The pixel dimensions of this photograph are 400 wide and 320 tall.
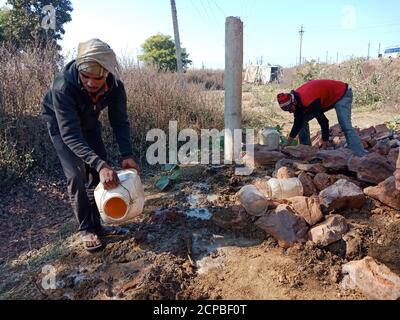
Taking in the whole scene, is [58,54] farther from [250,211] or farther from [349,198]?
[349,198]

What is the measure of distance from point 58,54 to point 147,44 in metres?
19.4

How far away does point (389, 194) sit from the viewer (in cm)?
282

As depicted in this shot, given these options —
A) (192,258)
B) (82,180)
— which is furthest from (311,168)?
(82,180)

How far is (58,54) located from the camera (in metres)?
5.63

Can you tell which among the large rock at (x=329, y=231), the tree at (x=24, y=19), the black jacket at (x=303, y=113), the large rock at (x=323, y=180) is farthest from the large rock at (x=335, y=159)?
the tree at (x=24, y=19)

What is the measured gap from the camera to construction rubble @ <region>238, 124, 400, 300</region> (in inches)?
81.4

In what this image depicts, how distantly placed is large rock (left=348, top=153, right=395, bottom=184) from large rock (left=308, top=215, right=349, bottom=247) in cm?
82

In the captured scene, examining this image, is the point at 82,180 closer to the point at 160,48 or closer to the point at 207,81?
the point at 207,81

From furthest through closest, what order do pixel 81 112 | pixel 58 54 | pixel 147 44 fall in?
pixel 147 44 → pixel 58 54 → pixel 81 112

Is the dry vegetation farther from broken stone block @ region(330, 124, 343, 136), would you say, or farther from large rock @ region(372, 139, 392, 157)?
large rock @ region(372, 139, 392, 157)

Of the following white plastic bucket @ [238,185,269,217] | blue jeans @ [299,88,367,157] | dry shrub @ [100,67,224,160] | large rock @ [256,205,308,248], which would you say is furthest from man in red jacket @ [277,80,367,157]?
dry shrub @ [100,67,224,160]

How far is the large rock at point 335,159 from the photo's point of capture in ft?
11.2

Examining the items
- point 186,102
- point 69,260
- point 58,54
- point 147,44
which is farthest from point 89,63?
point 147,44

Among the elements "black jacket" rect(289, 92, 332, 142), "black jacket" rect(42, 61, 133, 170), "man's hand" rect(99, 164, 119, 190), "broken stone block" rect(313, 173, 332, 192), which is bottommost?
"broken stone block" rect(313, 173, 332, 192)
